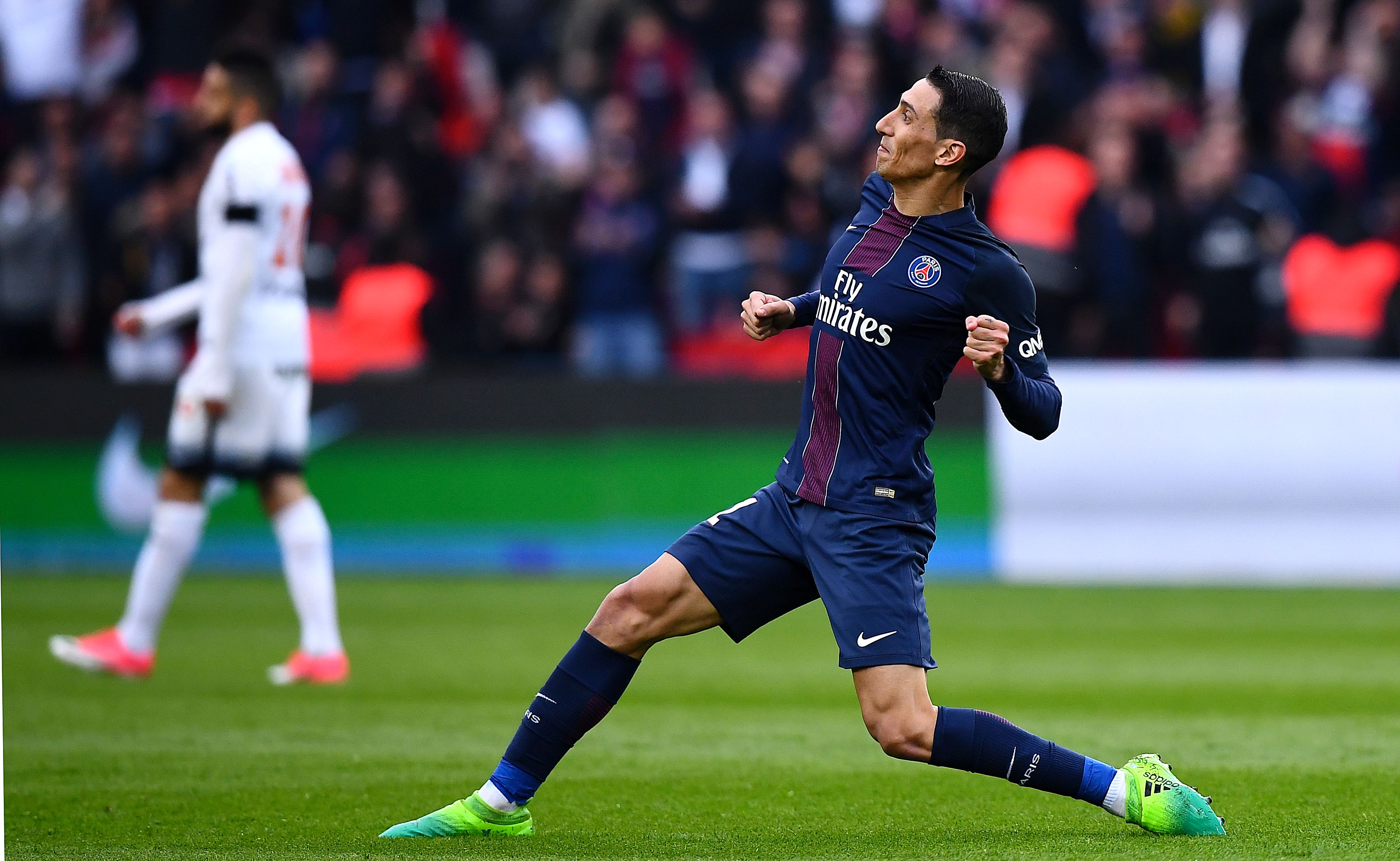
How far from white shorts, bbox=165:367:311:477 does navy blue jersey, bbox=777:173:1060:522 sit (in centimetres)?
392

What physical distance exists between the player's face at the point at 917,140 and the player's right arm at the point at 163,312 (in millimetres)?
4331

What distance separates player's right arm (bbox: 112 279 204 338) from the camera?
836 centimetres

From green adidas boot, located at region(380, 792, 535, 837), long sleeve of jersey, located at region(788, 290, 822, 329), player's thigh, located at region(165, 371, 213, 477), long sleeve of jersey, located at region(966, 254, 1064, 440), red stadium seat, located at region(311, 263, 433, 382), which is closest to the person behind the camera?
long sleeve of jersey, located at region(966, 254, 1064, 440)

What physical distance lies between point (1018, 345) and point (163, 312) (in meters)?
4.92

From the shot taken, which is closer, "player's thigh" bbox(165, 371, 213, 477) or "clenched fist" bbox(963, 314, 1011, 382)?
"clenched fist" bbox(963, 314, 1011, 382)

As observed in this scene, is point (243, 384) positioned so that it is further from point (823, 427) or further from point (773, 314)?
point (823, 427)

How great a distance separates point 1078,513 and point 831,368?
7.97 meters

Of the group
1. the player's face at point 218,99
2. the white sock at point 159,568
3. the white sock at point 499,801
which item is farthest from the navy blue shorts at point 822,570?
the player's face at point 218,99

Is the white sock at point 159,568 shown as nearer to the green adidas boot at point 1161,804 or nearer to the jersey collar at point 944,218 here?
the jersey collar at point 944,218

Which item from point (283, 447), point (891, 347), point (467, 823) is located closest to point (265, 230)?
point (283, 447)

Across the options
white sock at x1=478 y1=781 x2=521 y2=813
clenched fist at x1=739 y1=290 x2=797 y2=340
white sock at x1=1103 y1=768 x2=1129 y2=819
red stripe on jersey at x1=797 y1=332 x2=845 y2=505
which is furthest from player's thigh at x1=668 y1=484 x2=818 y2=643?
white sock at x1=1103 y1=768 x2=1129 y2=819

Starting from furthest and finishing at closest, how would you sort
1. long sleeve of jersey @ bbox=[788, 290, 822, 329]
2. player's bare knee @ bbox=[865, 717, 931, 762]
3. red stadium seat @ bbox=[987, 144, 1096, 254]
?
red stadium seat @ bbox=[987, 144, 1096, 254] → long sleeve of jersey @ bbox=[788, 290, 822, 329] → player's bare knee @ bbox=[865, 717, 931, 762]

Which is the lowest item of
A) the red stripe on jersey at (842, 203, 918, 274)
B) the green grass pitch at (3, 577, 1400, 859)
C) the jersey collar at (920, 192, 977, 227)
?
the green grass pitch at (3, 577, 1400, 859)

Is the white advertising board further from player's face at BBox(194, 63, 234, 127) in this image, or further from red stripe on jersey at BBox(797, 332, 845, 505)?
red stripe on jersey at BBox(797, 332, 845, 505)
